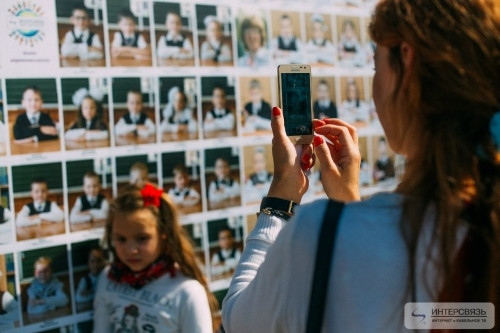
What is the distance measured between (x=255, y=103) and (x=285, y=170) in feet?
2.90

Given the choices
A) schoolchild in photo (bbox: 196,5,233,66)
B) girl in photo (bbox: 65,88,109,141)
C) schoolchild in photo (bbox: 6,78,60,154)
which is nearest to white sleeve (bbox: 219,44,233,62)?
schoolchild in photo (bbox: 196,5,233,66)

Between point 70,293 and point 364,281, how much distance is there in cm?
100

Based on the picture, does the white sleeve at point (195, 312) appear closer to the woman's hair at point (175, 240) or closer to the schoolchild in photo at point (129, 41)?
the woman's hair at point (175, 240)

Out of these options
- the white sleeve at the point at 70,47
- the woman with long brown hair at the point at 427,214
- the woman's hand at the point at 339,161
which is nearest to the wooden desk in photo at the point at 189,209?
the white sleeve at the point at 70,47

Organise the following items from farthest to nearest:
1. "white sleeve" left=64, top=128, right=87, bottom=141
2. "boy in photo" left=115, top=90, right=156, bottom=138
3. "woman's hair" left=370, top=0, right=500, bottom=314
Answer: "boy in photo" left=115, top=90, right=156, bottom=138 → "white sleeve" left=64, top=128, right=87, bottom=141 → "woman's hair" left=370, top=0, right=500, bottom=314

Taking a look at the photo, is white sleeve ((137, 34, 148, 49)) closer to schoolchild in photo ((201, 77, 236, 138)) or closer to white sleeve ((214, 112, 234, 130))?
schoolchild in photo ((201, 77, 236, 138))

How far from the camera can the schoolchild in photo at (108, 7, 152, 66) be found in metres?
1.59

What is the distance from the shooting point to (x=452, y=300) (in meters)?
0.78

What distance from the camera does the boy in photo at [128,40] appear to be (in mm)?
1596

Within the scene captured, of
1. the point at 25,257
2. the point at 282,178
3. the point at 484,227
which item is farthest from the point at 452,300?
the point at 25,257

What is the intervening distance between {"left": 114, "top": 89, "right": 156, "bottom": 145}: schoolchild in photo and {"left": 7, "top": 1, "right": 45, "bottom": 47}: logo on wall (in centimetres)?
28

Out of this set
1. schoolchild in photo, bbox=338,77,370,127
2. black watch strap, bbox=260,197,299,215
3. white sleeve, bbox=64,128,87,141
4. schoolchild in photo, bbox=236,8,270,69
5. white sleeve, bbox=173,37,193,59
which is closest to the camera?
black watch strap, bbox=260,197,299,215

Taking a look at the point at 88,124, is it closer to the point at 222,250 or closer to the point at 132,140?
the point at 132,140

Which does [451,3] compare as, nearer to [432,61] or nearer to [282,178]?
[432,61]
